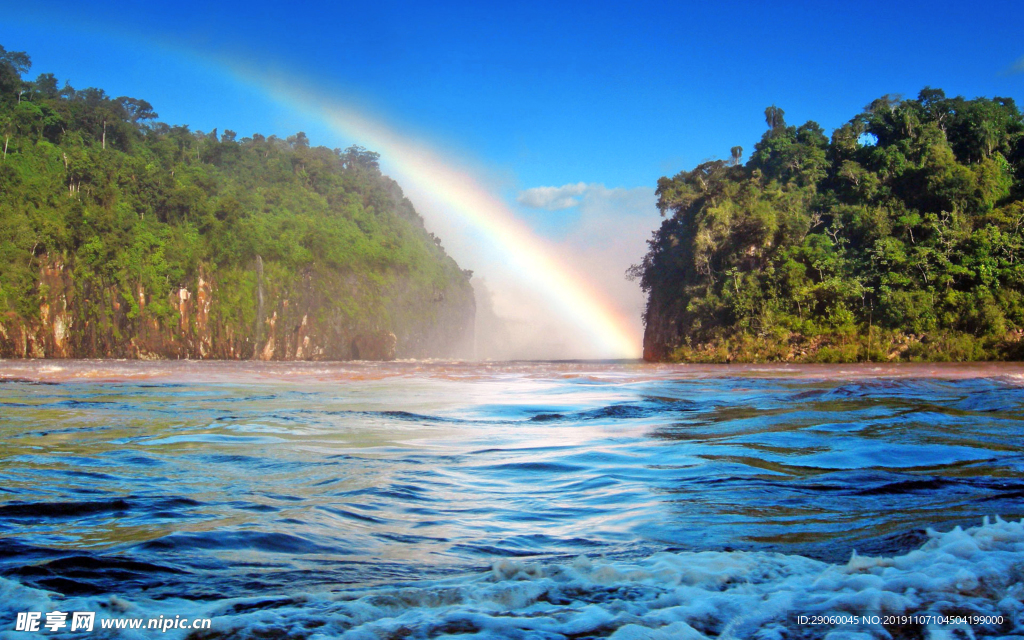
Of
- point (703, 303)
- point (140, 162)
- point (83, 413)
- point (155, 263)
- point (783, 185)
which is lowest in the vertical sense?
point (83, 413)

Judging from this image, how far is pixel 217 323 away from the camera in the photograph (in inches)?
2606

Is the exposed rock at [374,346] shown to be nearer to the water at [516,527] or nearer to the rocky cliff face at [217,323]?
the rocky cliff face at [217,323]

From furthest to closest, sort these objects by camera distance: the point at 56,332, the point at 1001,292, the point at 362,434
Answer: the point at 56,332 → the point at 1001,292 → the point at 362,434

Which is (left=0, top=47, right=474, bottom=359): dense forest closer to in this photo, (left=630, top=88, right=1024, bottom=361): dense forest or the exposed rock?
the exposed rock

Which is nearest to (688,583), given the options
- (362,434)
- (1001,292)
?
(362,434)

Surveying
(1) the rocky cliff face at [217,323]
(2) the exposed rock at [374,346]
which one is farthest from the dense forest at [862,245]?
(1) the rocky cliff face at [217,323]

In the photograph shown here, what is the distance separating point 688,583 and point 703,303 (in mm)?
44873

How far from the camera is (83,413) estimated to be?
1048 centimetres

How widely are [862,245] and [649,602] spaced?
47482mm

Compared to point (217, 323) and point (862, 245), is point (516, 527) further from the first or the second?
point (217, 323)

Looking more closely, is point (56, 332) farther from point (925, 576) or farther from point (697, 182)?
point (925, 576)

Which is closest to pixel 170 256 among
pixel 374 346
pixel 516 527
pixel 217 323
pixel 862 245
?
pixel 217 323

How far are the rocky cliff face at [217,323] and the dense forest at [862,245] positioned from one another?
3420 centimetres

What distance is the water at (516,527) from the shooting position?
2602mm
